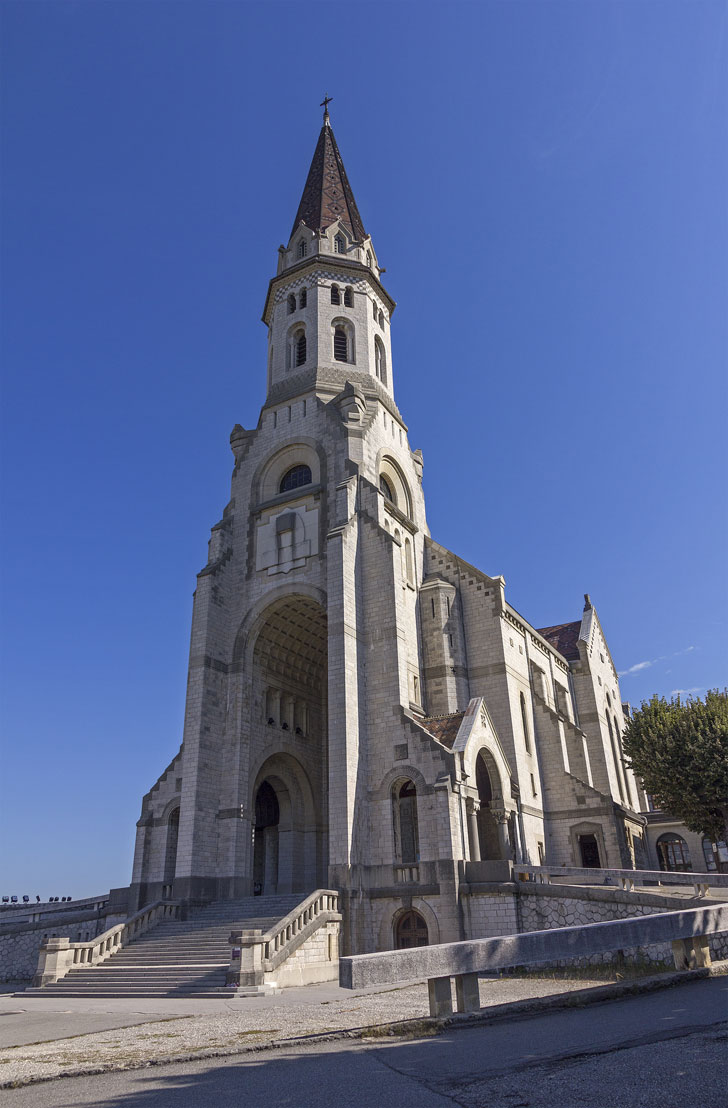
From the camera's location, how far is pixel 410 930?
2345cm

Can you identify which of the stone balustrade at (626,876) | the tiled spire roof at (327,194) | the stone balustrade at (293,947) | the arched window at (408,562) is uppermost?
the tiled spire roof at (327,194)

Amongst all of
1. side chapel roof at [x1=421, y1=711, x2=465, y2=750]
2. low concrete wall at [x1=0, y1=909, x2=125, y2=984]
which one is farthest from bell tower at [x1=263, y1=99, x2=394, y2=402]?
low concrete wall at [x1=0, y1=909, x2=125, y2=984]

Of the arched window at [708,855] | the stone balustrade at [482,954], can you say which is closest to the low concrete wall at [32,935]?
the stone balustrade at [482,954]

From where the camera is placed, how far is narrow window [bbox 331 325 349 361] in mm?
38250

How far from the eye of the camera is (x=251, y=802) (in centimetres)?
2959

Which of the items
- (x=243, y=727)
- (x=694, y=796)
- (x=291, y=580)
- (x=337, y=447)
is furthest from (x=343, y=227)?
(x=694, y=796)

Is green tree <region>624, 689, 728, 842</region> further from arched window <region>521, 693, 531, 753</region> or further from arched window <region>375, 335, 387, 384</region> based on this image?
arched window <region>375, 335, 387, 384</region>

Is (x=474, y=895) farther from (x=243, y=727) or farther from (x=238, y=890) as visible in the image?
(x=243, y=727)

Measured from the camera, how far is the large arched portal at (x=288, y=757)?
3216 cm

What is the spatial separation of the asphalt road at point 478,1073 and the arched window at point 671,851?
128 feet

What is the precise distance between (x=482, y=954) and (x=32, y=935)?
25284 mm

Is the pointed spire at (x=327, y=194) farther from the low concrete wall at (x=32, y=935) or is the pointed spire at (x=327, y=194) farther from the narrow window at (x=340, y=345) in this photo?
the low concrete wall at (x=32, y=935)

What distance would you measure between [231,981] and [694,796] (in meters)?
19.0

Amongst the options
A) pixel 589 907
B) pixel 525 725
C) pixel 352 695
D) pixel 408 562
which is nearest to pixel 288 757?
pixel 352 695
